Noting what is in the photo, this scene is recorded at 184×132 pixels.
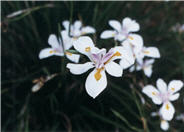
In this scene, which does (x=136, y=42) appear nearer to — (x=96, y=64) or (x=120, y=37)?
(x=120, y=37)

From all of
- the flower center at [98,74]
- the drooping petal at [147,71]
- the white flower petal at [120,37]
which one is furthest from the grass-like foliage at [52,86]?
the flower center at [98,74]

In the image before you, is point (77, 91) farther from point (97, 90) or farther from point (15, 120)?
point (97, 90)

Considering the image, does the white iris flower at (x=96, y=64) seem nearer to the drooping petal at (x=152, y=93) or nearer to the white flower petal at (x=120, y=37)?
the white flower petal at (x=120, y=37)

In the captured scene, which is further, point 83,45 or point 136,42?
point 136,42

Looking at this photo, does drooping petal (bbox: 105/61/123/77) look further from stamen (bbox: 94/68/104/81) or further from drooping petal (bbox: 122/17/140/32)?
drooping petal (bbox: 122/17/140/32)

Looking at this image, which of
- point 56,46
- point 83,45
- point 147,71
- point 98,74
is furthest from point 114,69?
point 147,71

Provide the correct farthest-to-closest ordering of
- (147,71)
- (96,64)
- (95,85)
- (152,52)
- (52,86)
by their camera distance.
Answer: (52,86)
(147,71)
(152,52)
(96,64)
(95,85)

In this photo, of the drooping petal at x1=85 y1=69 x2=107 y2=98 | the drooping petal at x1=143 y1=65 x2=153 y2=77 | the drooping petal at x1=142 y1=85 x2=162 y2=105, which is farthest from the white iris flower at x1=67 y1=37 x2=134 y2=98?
the drooping petal at x1=143 y1=65 x2=153 y2=77
